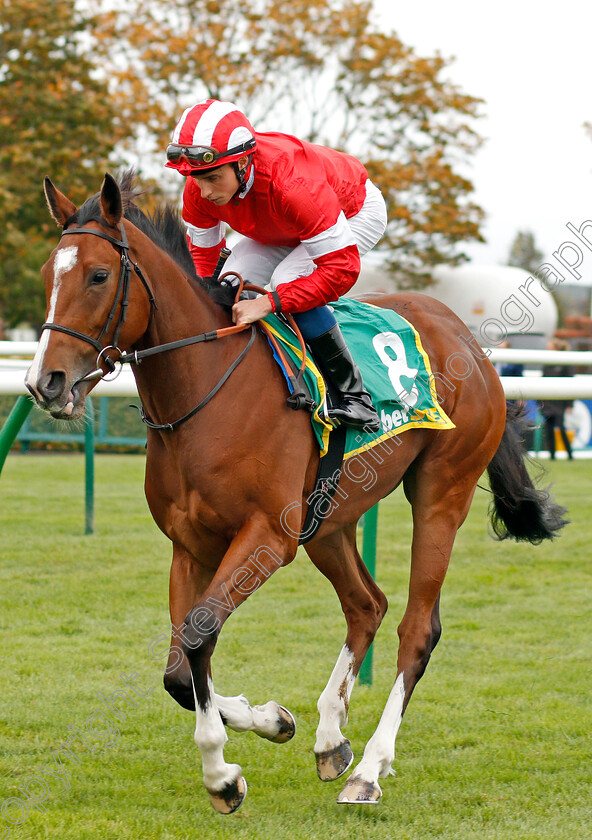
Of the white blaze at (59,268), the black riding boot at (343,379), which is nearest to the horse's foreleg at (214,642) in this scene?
the black riding boot at (343,379)

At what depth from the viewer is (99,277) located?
280 centimetres

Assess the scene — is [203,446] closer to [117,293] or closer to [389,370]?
[117,293]

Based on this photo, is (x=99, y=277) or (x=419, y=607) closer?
(x=99, y=277)

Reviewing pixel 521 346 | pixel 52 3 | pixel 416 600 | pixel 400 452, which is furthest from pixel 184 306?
pixel 52 3

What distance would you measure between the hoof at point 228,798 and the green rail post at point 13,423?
1.53m

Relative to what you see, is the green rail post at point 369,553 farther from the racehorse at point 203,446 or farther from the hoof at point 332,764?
the hoof at point 332,764

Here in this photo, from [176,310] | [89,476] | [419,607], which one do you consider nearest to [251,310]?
[176,310]

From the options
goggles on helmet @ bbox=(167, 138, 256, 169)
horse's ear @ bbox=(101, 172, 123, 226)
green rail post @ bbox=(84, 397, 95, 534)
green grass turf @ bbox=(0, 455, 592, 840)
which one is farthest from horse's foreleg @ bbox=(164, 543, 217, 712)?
Result: green rail post @ bbox=(84, 397, 95, 534)

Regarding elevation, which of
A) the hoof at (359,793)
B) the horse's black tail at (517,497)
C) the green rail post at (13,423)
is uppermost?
the green rail post at (13,423)

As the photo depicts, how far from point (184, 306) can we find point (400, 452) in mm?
1136

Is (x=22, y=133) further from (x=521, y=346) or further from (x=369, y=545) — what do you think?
(x=369, y=545)

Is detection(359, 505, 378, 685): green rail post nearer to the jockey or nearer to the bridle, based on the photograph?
the jockey

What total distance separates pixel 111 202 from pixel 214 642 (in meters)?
1.36

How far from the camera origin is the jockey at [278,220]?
3.06 meters
